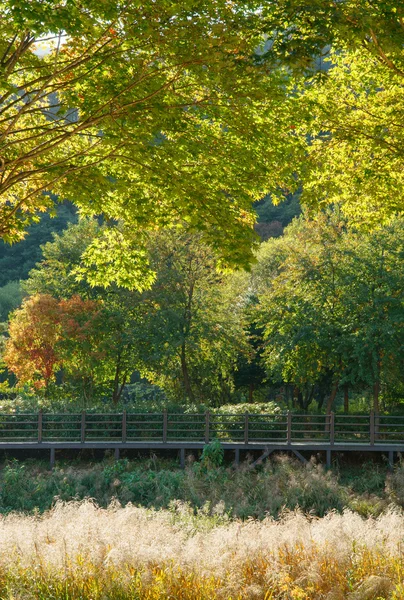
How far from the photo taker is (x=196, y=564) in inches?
248

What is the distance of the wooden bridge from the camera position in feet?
68.7

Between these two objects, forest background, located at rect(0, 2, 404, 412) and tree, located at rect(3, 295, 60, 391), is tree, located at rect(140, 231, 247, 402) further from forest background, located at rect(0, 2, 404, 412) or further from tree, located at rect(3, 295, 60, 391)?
tree, located at rect(3, 295, 60, 391)

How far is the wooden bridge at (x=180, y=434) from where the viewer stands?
20.9 metres

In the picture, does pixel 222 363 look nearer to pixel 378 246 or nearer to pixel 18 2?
pixel 378 246

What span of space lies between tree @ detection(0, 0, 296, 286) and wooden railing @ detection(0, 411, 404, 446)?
10.9m

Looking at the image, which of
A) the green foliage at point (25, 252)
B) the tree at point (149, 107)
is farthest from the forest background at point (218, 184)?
the green foliage at point (25, 252)

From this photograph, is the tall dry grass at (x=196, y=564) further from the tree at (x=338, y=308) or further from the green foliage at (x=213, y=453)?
the tree at (x=338, y=308)

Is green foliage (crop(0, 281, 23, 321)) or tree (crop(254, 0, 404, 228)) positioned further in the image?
green foliage (crop(0, 281, 23, 321))

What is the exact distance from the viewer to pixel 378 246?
26.3 m

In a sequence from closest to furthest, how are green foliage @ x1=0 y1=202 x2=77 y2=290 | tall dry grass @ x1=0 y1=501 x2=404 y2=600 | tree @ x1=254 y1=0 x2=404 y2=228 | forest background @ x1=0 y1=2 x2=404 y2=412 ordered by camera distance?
1. tall dry grass @ x1=0 y1=501 x2=404 y2=600
2. forest background @ x1=0 y1=2 x2=404 y2=412
3. tree @ x1=254 y1=0 x2=404 y2=228
4. green foliage @ x1=0 y1=202 x2=77 y2=290

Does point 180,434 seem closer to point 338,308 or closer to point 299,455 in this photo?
point 299,455

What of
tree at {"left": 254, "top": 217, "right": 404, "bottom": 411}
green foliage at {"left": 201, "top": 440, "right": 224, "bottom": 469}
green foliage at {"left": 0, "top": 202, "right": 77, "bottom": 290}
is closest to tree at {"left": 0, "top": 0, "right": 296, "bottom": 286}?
green foliage at {"left": 201, "top": 440, "right": 224, "bottom": 469}

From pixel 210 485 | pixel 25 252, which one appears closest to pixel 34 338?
pixel 210 485

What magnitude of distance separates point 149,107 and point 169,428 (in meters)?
14.8
